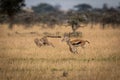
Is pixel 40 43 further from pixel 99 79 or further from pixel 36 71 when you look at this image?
pixel 99 79

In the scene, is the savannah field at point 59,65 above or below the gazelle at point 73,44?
below

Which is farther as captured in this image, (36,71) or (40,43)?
(40,43)

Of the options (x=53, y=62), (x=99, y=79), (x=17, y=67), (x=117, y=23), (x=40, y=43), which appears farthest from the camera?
(x=117, y=23)

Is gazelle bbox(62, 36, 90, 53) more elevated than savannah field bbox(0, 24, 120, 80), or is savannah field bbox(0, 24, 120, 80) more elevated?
gazelle bbox(62, 36, 90, 53)

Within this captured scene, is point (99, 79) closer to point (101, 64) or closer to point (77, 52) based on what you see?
point (101, 64)

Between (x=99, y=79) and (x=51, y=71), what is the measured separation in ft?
6.29

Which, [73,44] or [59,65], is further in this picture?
[73,44]

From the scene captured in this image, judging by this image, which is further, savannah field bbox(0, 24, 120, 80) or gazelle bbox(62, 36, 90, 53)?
gazelle bbox(62, 36, 90, 53)

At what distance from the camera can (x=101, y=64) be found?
1338 cm

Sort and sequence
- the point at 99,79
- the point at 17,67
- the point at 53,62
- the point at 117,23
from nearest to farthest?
1. the point at 99,79
2. the point at 17,67
3. the point at 53,62
4. the point at 117,23

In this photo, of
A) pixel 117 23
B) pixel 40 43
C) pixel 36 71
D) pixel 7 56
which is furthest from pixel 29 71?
pixel 117 23

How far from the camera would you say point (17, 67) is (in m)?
12.6

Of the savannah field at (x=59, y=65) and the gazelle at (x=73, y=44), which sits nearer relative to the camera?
the savannah field at (x=59, y=65)

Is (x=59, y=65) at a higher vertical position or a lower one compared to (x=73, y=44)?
lower
